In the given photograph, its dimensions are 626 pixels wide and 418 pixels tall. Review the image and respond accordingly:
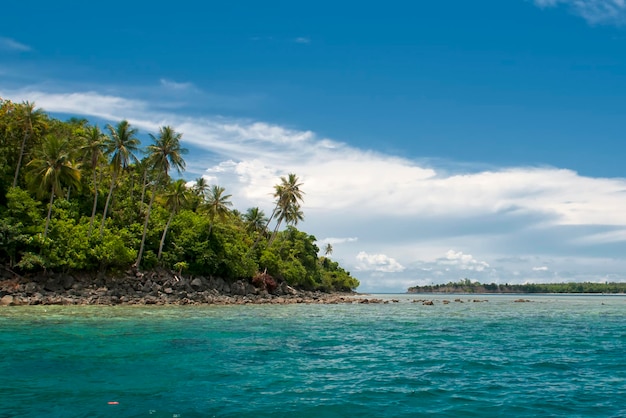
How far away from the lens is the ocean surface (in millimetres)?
10820

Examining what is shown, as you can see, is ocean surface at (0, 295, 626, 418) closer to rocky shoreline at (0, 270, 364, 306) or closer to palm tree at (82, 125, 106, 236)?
rocky shoreline at (0, 270, 364, 306)

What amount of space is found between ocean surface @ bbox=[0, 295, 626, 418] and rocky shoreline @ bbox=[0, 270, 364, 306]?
17797mm

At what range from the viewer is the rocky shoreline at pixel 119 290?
4244 centimetres

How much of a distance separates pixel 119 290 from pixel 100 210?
47.9 ft

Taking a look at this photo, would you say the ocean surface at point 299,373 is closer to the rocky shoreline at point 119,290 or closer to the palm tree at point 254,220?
the rocky shoreline at point 119,290

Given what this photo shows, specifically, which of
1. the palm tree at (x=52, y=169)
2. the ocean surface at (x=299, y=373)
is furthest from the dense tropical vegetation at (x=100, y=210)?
the ocean surface at (x=299, y=373)

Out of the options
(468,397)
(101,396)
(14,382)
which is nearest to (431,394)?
(468,397)

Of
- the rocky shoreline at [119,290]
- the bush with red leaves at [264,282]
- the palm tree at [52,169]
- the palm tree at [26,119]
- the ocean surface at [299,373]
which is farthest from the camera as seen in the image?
the bush with red leaves at [264,282]

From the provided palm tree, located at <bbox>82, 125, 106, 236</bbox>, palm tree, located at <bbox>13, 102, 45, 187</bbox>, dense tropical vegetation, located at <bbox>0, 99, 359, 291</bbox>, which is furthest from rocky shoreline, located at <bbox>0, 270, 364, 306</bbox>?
palm tree, located at <bbox>13, 102, 45, 187</bbox>

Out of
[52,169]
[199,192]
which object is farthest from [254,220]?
[52,169]

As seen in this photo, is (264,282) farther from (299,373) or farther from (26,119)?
(299,373)

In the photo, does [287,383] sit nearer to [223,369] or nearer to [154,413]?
[223,369]

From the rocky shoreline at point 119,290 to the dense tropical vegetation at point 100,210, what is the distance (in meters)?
1.26

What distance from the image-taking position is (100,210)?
59.0 metres
